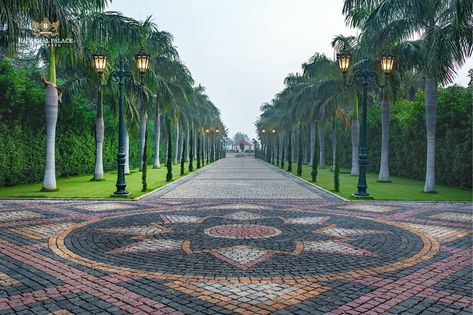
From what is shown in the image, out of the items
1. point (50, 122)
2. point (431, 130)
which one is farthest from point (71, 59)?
point (431, 130)

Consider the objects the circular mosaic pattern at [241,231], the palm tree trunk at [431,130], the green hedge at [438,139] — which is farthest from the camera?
the green hedge at [438,139]

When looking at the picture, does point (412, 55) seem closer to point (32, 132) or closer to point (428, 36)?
point (428, 36)

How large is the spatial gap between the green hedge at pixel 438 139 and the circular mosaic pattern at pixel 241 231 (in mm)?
13947

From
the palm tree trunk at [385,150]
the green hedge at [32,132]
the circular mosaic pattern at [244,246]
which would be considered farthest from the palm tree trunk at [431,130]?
the green hedge at [32,132]

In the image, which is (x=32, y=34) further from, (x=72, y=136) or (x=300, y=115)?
(x=300, y=115)

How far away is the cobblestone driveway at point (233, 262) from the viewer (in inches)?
197

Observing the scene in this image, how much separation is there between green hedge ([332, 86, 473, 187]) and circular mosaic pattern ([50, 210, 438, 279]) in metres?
11.5

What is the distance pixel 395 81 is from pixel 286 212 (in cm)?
1366

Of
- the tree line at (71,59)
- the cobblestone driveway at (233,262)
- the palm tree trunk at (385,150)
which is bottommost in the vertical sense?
the cobblestone driveway at (233,262)

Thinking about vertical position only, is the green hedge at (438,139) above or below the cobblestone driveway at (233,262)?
above

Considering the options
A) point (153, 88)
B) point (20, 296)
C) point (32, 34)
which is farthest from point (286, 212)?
point (153, 88)

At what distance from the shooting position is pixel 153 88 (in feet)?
86.8

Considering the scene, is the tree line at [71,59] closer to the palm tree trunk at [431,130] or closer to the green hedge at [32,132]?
the green hedge at [32,132]

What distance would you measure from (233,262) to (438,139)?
19.1 m
